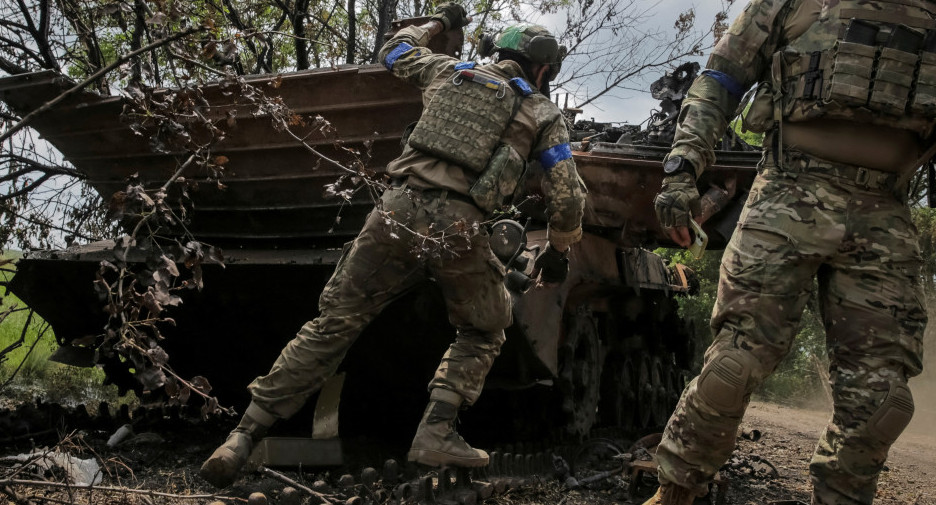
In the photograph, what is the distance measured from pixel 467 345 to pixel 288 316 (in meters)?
1.87

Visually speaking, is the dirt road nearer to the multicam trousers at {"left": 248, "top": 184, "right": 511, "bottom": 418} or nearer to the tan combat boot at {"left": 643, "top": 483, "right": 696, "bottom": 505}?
the tan combat boot at {"left": 643, "top": 483, "right": 696, "bottom": 505}

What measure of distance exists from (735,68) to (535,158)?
3.25 feet

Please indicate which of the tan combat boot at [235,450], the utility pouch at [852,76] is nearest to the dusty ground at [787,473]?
the tan combat boot at [235,450]

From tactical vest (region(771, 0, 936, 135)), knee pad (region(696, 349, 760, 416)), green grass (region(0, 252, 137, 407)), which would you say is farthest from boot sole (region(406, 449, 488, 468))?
green grass (region(0, 252, 137, 407))

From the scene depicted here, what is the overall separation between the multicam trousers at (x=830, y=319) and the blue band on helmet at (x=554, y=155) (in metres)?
1.03

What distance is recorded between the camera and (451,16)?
16.3 ft

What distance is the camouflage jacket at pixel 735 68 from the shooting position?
12.2 ft

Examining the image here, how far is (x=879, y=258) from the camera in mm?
3381

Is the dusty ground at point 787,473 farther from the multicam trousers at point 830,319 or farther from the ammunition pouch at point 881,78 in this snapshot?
the ammunition pouch at point 881,78

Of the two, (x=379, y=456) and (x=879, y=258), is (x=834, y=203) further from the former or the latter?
(x=379, y=456)

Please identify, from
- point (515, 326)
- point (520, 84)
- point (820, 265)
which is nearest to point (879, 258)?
point (820, 265)

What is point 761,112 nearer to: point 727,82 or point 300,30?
point 727,82

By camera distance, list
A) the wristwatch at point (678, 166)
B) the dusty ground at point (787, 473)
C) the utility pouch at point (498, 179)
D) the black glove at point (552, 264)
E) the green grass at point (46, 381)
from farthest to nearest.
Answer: the green grass at point (46, 381) → the dusty ground at point (787, 473) → the black glove at point (552, 264) → the utility pouch at point (498, 179) → the wristwatch at point (678, 166)

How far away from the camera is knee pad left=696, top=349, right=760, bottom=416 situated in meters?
3.37
